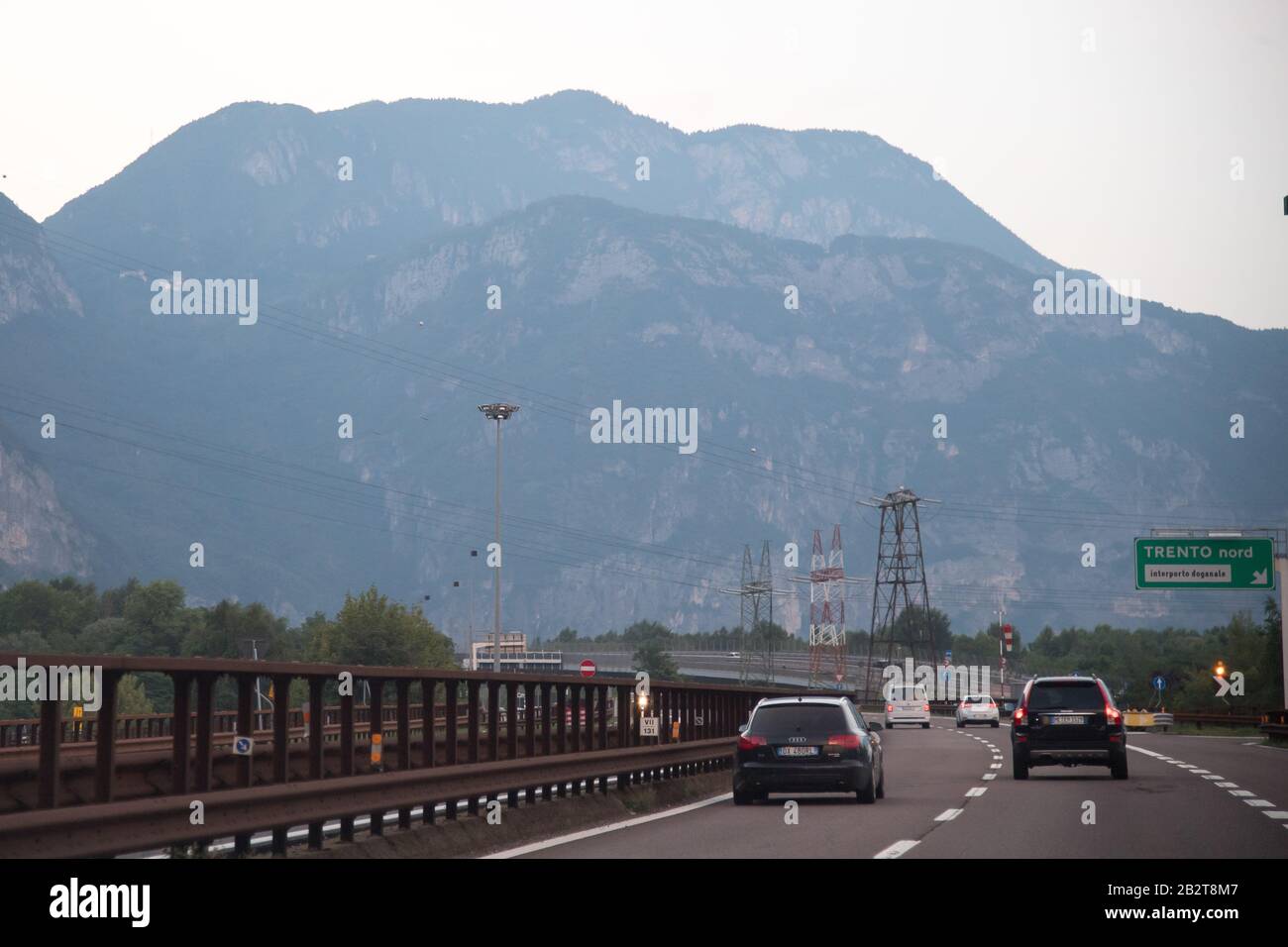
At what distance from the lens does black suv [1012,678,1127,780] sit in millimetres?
28250

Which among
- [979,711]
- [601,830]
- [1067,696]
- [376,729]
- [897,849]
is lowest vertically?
[979,711]

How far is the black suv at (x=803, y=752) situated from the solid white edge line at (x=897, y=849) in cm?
572

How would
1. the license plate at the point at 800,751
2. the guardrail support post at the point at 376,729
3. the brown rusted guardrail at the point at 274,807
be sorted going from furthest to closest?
the license plate at the point at 800,751 → the guardrail support post at the point at 376,729 → the brown rusted guardrail at the point at 274,807

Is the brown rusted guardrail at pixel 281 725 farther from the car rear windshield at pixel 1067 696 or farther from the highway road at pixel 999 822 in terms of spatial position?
the car rear windshield at pixel 1067 696

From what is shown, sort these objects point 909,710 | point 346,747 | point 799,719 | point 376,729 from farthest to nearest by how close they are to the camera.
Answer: point 909,710
point 799,719
point 376,729
point 346,747

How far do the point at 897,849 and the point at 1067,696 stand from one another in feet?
44.6

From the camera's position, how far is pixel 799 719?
74.5 ft

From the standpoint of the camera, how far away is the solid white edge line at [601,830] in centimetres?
1570

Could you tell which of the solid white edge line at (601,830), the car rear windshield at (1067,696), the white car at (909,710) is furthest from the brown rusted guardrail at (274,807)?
the white car at (909,710)

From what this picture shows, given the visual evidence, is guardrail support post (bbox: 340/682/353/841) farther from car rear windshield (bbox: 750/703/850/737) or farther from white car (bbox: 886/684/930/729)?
white car (bbox: 886/684/930/729)

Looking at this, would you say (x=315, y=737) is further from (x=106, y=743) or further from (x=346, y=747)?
(x=106, y=743)

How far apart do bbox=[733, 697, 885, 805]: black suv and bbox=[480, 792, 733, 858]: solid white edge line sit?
0.92m

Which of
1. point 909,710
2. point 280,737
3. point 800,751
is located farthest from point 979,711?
point 280,737
